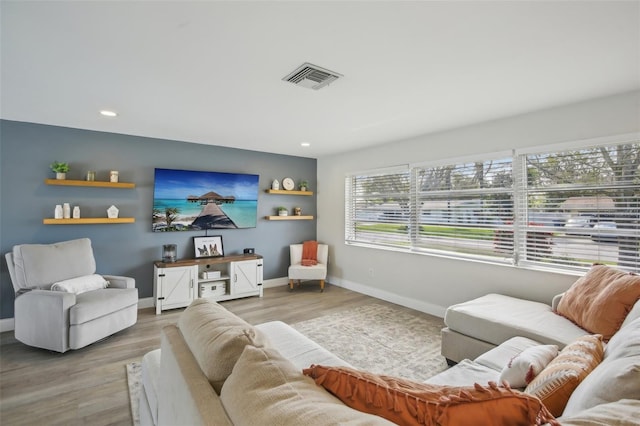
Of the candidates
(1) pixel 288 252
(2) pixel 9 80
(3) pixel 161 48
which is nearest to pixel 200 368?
(3) pixel 161 48

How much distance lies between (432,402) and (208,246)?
177 inches

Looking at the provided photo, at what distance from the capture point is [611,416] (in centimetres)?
74

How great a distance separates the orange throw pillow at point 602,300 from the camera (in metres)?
2.07

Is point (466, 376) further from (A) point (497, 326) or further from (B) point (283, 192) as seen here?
(B) point (283, 192)

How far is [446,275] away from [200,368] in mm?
3452

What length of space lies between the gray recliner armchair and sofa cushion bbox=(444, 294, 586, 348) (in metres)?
3.42

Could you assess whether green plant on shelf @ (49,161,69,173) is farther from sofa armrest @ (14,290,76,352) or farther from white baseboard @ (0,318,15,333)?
white baseboard @ (0,318,15,333)

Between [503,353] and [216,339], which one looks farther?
[503,353]

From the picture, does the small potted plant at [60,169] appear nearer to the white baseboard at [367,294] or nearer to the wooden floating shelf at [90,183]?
the wooden floating shelf at [90,183]

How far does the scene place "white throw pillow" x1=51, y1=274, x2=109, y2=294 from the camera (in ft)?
10.2

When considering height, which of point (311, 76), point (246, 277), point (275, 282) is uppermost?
point (311, 76)

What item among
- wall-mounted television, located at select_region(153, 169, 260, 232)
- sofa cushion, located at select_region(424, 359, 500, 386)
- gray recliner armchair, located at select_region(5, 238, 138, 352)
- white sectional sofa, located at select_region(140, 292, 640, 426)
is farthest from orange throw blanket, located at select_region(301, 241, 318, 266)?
white sectional sofa, located at select_region(140, 292, 640, 426)

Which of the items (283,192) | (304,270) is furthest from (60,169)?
(304,270)

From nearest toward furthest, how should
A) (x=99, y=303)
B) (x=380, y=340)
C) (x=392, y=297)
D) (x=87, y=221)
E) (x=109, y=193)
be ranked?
(x=99, y=303) < (x=380, y=340) < (x=87, y=221) < (x=109, y=193) < (x=392, y=297)
